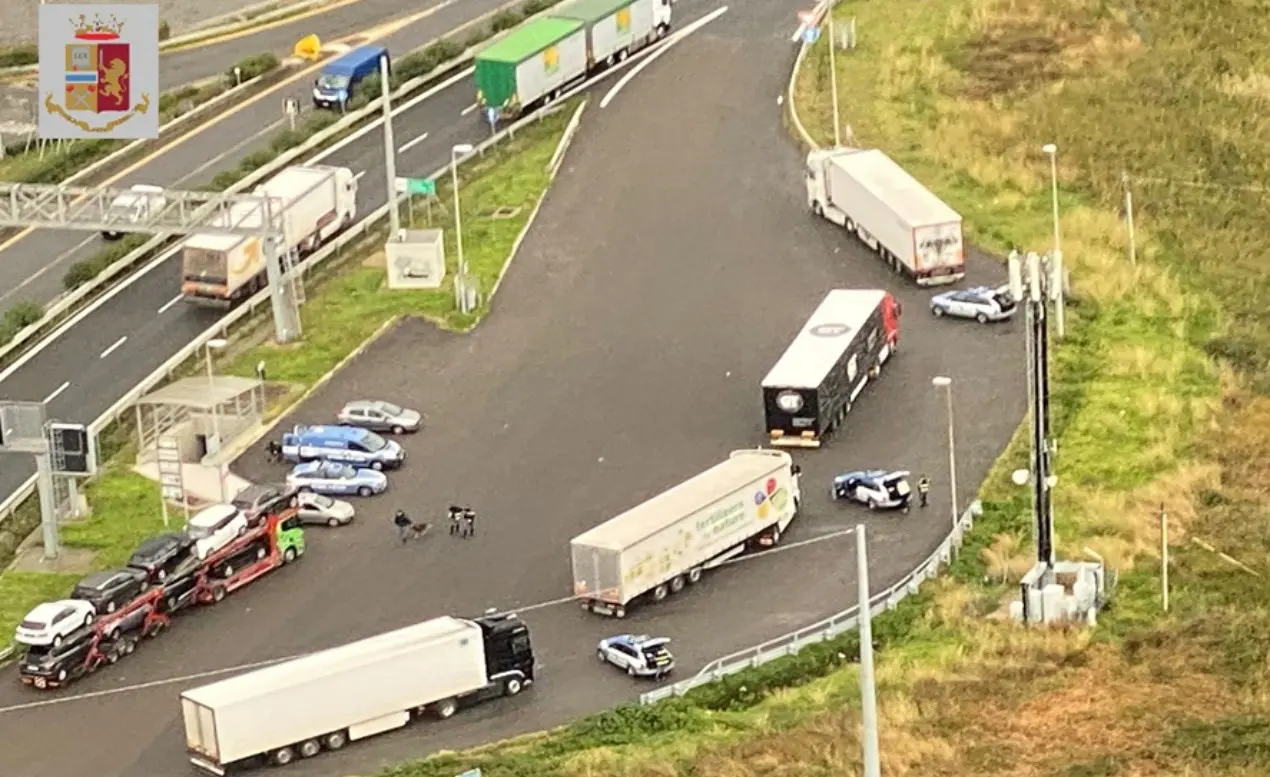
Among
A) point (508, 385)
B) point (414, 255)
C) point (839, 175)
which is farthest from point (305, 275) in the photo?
point (839, 175)

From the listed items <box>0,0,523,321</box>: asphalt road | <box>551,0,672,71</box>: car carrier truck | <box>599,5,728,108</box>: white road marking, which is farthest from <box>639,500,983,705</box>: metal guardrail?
<box>551,0,672,71</box>: car carrier truck

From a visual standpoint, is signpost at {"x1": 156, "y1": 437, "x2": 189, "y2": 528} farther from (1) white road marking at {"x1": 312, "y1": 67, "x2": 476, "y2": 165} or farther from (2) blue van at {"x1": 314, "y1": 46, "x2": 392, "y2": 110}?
(2) blue van at {"x1": 314, "y1": 46, "x2": 392, "y2": 110}

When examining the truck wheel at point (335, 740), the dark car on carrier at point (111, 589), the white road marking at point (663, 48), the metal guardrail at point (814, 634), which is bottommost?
the truck wheel at point (335, 740)

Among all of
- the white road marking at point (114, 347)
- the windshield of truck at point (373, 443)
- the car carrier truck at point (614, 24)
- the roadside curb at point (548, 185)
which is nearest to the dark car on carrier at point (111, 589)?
the windshield of truck at point (373, 443)

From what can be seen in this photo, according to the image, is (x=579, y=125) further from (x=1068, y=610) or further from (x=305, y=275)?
(x=1068, y=610)

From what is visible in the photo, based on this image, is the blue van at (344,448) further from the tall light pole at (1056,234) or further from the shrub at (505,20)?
the shrub at (505,20)

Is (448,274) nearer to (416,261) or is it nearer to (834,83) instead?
(416,261)
